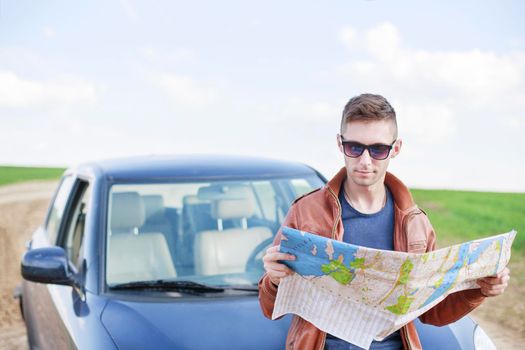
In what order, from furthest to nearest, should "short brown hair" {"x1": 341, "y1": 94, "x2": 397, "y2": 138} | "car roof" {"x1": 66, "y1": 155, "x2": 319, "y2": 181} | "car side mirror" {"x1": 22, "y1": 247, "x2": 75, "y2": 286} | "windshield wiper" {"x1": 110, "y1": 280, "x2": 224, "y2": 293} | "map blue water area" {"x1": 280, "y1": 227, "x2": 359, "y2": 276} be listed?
"car roof" {"x1": 66, "y1": 155, "x2": 319, "y2": 181}, "car side mirror" {"x1": 22, "y1": 247, "x2": 75, "y2": 286}, "windshield wiper" {"x1": 110, "y1": 280, "x2": 224, "y2": 293}, "short brown hair" {"x1": 341, "y1": 94, "x2": 397, "y2": 138}, "map blue water area" {"x1": 280, "y1": 227, "x2": 359, "y2": 276}

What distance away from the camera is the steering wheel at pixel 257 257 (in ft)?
11.8

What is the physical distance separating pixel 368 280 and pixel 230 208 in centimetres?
215

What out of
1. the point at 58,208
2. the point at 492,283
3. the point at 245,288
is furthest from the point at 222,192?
the point at 492,283

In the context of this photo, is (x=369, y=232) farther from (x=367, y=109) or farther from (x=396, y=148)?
(x=367, y=109)

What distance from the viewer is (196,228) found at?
3.88 meters

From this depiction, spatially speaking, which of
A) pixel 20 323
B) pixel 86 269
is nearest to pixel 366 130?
pixel 86 269

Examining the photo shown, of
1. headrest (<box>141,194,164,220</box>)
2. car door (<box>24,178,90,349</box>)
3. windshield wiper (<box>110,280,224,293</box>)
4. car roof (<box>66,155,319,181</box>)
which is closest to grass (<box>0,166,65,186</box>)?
car door (<box>24,178,90,349</box>)

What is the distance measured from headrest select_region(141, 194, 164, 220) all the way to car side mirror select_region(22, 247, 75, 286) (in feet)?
2.14

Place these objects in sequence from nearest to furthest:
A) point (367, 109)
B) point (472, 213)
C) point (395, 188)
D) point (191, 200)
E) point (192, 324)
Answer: point (367, 109), point (395, 188), point (192, 324), point (191, 200), point (472, 213)

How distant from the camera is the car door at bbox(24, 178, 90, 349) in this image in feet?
10.9

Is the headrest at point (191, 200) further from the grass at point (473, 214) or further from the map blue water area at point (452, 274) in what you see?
the grass at point (473, 214)

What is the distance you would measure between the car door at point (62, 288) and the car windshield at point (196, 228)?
0.78 ft

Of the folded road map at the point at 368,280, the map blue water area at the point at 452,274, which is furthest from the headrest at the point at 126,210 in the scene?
the map blue water area at the point at 452,274

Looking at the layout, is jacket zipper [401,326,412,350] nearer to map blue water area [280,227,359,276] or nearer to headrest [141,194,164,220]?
map blue water area [280,227,359,276]
